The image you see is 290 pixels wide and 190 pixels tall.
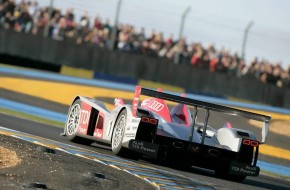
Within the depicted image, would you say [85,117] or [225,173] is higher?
[85,117]

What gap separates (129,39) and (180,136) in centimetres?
1396

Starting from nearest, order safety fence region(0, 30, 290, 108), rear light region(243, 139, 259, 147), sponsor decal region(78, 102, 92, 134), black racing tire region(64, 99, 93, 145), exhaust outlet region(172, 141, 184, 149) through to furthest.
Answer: exhaust outlet region(172, 141, 184, 149) < rear light region(243, 139, 259, 147) < sponsor decal region(78, 102, 92, 134) < black racing tire region(64, 99, 93, 145) < safety fence region(0, 30, 290, 108)

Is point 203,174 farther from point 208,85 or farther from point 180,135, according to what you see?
point 208,85

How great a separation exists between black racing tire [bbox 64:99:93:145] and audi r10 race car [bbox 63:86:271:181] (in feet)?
2.21

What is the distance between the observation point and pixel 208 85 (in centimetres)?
2494

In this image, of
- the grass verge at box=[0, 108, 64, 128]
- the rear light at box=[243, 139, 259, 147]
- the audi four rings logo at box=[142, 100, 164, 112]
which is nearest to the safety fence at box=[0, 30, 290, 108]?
the grass verge at box=[0, 108, 64, 128]

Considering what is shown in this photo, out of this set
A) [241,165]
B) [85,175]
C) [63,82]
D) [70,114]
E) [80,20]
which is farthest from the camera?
[80,20]

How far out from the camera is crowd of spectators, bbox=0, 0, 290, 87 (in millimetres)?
23906

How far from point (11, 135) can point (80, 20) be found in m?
12.8

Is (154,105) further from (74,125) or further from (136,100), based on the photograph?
(74,125)

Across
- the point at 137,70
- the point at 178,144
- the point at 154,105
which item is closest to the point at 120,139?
the point at 178,144

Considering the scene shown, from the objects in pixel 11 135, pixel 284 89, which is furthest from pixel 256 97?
pixel 11 135

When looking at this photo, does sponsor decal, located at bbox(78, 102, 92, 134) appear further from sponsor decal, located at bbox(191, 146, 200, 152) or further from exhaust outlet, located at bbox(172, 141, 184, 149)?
sponsor decal, located at bbox(191, 146, 200, 152)

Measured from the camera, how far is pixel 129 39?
2478 centimetres
